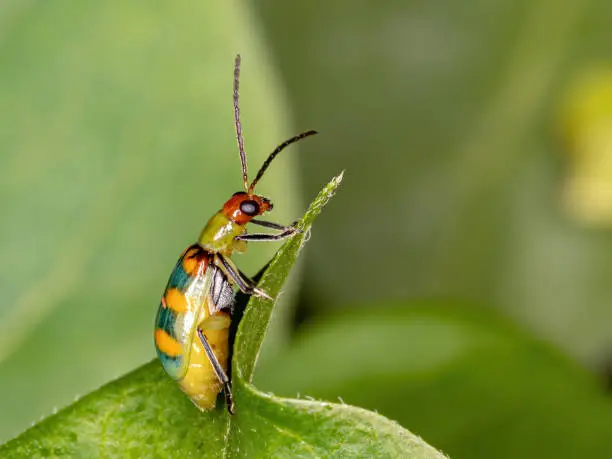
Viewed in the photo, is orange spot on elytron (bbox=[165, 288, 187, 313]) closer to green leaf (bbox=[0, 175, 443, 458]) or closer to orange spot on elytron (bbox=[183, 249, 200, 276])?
orange spot on elytron (bbox=[183, 249, 200, 276])

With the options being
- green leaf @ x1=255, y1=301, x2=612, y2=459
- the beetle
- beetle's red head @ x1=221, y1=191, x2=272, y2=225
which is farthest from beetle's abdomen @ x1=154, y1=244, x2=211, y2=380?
green leaf @ x1=255, y1=301, x2=612, y2=459

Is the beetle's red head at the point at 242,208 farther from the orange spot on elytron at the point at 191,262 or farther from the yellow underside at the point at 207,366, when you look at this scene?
the yellow underside at the point at 207,366

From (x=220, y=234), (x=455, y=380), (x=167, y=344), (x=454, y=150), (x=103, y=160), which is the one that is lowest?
(x=455, y=380)

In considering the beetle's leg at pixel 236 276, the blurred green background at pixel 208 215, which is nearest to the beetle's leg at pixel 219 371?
the beetle's leg at pixel 236 276

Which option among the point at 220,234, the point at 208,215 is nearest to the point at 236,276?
the point at 220,234

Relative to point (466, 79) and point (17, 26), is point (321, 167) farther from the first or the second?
point (17, 26)

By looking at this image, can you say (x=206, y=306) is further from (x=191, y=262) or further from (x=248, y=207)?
(x=248, y=207)

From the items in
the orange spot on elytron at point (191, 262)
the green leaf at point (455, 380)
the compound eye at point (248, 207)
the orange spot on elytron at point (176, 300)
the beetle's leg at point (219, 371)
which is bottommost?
the green leaf at point (455, 380)
